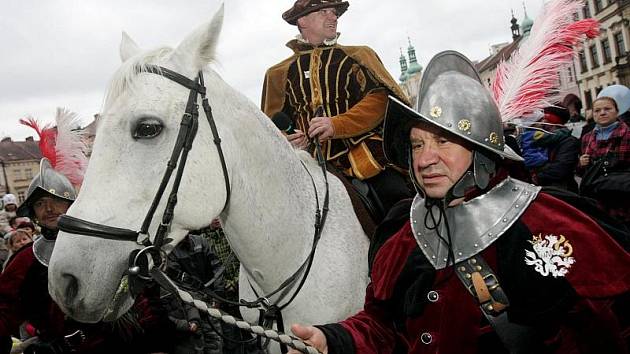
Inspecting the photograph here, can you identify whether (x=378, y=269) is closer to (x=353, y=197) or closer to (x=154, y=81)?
(x=353, y=197)

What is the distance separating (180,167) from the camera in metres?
2.44

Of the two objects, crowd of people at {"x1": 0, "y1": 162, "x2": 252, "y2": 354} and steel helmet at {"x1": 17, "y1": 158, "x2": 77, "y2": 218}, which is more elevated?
steel helmet at {"x1": 17, "y1": 158, "x2": 77, "y2": 218}

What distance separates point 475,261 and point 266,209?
123 cm

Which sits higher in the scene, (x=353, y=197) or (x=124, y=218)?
(x=124, y=218)

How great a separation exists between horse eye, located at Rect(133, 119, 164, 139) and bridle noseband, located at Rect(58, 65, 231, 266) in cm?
10

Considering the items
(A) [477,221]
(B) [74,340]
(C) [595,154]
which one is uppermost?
(A) [477,221]

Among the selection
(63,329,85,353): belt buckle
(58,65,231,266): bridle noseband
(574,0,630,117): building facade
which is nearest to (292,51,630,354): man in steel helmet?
(58,65,231,266): bridle noseband

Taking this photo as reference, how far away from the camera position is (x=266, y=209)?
112 inches

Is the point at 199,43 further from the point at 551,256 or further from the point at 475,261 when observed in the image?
the point at 551,256

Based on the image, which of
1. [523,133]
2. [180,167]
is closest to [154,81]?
[180,167]

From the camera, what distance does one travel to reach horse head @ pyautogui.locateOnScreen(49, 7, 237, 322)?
2201 millimetres

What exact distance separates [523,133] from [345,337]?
5344 millimetres

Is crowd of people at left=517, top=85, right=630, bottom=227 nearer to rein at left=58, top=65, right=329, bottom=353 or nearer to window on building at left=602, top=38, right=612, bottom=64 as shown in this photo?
rein at left=58, top=65, right=329, bottom=353

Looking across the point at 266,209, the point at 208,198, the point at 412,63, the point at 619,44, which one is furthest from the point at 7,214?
the point at 412,63
